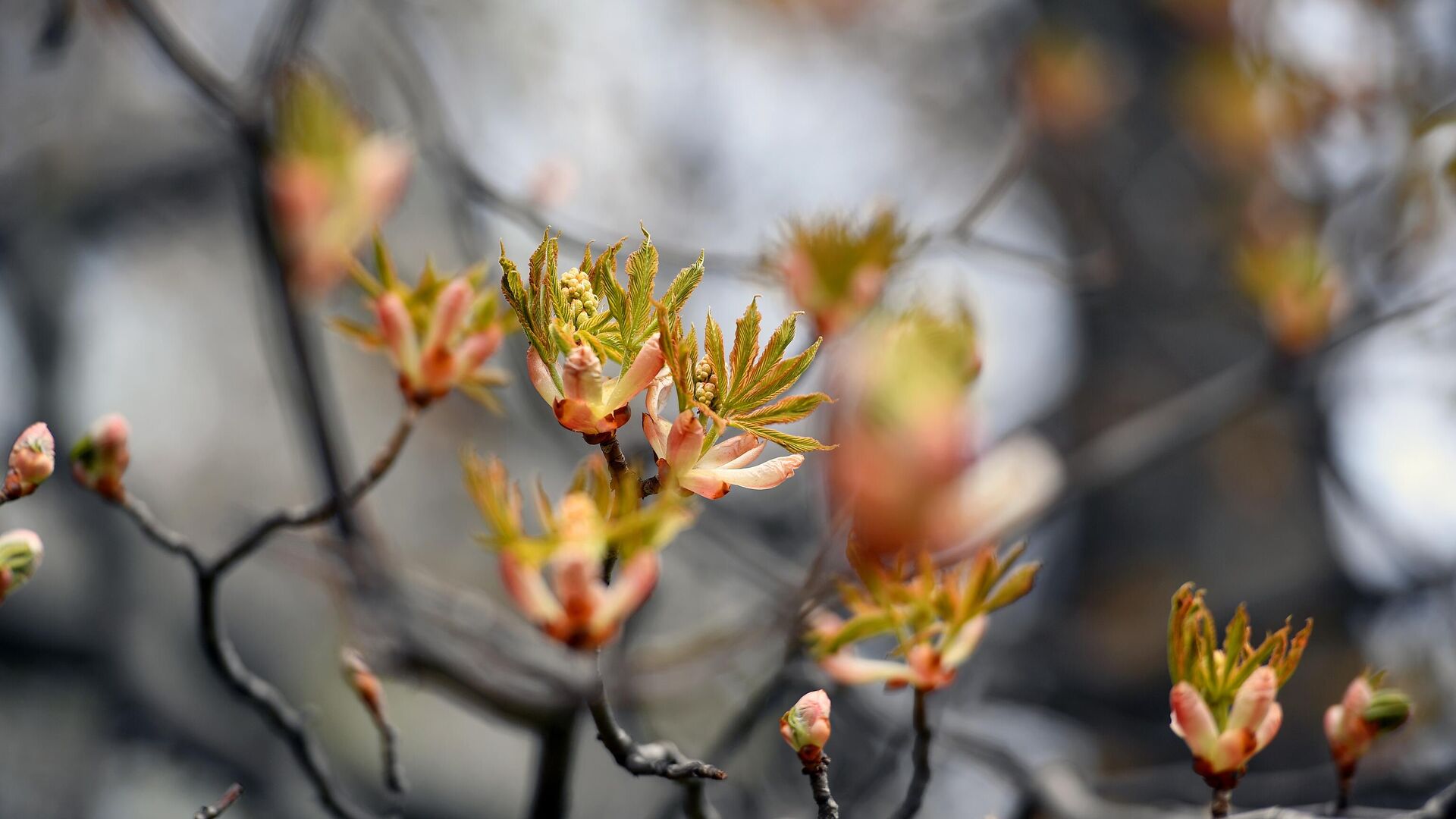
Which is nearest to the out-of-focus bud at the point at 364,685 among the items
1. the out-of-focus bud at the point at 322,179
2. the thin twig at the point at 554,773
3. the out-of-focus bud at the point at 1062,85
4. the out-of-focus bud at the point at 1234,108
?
the thin twig at the point at 554,773

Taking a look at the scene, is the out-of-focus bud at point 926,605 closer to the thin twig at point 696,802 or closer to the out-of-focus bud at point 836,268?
the thin twig at point 696,802

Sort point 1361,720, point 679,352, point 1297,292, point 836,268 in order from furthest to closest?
point 1297,292 < point 836,268 < point 1361,720 < point 679,352

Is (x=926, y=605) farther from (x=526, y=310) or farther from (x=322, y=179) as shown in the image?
(x=322, y=179)

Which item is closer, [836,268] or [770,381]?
[770,381]

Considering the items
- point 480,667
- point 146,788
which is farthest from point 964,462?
point 146,788

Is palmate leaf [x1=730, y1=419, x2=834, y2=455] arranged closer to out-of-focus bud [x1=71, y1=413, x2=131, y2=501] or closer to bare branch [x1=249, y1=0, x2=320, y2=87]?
out-of-focus bud [x1=71, y1=413, x2=131, y2=501]

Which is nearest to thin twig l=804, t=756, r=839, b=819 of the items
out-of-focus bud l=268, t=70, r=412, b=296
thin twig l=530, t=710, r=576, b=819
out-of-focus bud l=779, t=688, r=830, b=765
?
out-of-focus bud l=779, t=688, r=830, b=765

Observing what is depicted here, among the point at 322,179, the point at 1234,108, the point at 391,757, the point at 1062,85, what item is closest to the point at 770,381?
the point at 391,757
